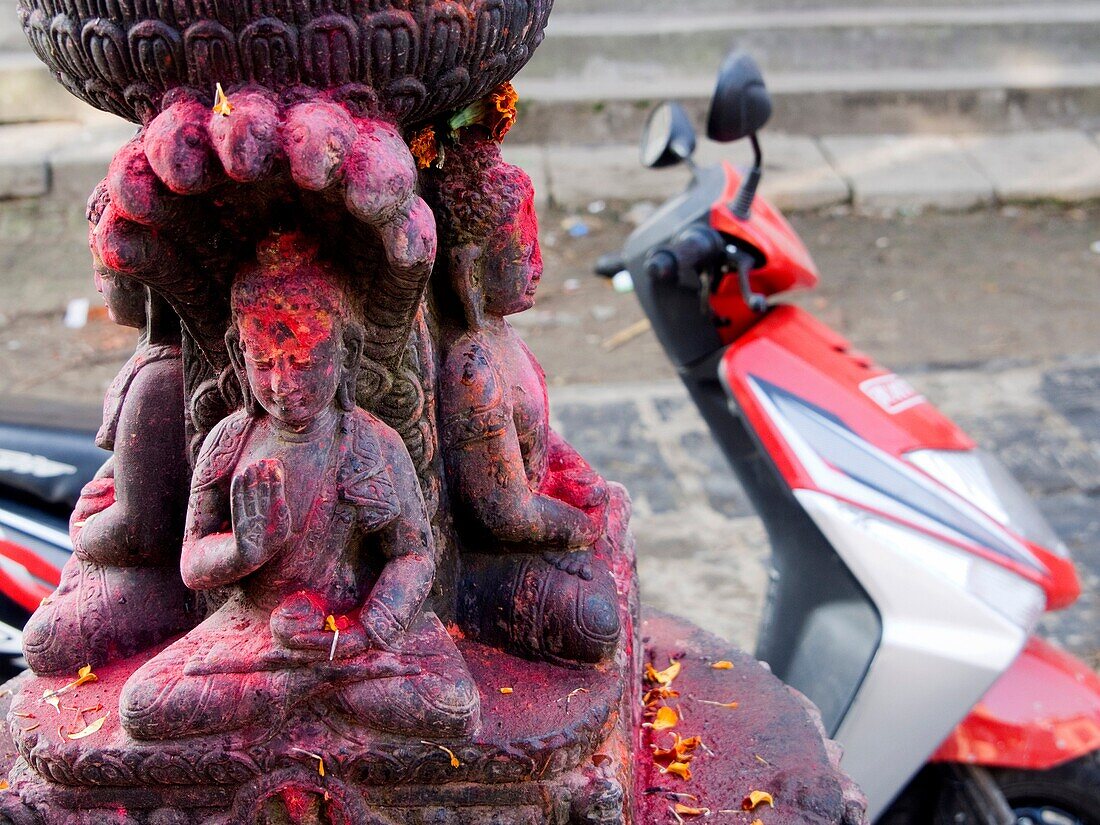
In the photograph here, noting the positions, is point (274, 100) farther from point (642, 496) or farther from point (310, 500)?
point (642, 496)

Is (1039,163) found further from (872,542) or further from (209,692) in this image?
(209,692)

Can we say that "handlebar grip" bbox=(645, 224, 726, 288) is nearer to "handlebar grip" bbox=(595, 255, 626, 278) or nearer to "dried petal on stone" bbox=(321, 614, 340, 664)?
"handlebar grip" bbox=(595, 255, 626, 278)

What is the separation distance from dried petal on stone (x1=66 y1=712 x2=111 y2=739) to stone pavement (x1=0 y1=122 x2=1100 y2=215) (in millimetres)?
5031

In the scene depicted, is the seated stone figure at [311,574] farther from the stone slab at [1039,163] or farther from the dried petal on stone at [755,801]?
the stone slab at [1039,163]

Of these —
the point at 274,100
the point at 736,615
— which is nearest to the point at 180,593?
the point at 274,100

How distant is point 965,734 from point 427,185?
1435mm

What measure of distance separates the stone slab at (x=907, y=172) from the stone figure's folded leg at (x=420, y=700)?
5.29 meters

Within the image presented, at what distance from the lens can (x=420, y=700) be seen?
1.44 m

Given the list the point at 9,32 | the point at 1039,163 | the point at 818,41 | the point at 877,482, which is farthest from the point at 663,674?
the point at 9,32

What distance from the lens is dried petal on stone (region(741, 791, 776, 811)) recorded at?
1706 millimetres

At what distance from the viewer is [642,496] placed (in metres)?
3.76

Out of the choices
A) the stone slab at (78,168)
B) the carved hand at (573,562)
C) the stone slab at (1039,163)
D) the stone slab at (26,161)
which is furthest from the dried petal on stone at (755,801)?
the stone slab at (26,161)

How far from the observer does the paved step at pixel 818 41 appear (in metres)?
7.07

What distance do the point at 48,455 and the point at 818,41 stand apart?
19.0 ft
